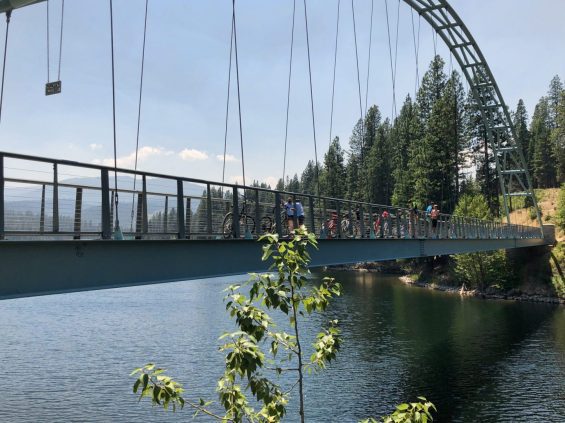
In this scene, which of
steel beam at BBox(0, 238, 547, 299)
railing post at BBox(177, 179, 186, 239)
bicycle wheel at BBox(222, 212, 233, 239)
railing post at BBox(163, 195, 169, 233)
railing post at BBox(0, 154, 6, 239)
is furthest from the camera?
bicycle wheel at BBox(222, 212, 233, 239)

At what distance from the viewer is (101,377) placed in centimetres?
2614

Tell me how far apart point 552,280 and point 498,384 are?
3455 cm

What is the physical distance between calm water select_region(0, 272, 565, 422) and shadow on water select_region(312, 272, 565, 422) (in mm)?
88

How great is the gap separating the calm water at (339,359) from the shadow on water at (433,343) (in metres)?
0.09

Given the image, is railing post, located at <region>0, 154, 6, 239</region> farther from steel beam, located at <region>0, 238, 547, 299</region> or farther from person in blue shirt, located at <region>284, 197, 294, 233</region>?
person in blue shirt, located at <region>284, 197, 294, 233</region>

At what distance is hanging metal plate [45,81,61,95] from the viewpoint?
47.6ft

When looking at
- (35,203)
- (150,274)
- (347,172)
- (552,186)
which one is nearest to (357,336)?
(150,274)

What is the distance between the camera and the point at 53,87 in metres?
14.6

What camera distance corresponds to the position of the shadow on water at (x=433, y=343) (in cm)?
2503

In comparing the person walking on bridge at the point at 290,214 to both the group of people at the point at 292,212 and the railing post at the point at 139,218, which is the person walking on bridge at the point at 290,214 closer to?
the group of people at the point at 292,212

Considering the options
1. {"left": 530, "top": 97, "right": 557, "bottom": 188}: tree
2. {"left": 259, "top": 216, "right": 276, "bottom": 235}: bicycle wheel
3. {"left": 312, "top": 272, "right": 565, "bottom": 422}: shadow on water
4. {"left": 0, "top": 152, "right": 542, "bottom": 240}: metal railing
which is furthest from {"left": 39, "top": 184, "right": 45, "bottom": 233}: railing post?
{"left": 530, "top": 97, "right": 557, "bottom": 188}: tree

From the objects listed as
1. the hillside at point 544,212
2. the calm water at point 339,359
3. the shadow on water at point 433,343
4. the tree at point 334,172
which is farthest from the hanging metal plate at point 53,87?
the tree at point 334,172

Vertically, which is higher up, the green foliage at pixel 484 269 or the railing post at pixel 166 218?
the railing post at pixel 166 218

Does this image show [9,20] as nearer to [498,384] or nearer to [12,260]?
[12,260]
